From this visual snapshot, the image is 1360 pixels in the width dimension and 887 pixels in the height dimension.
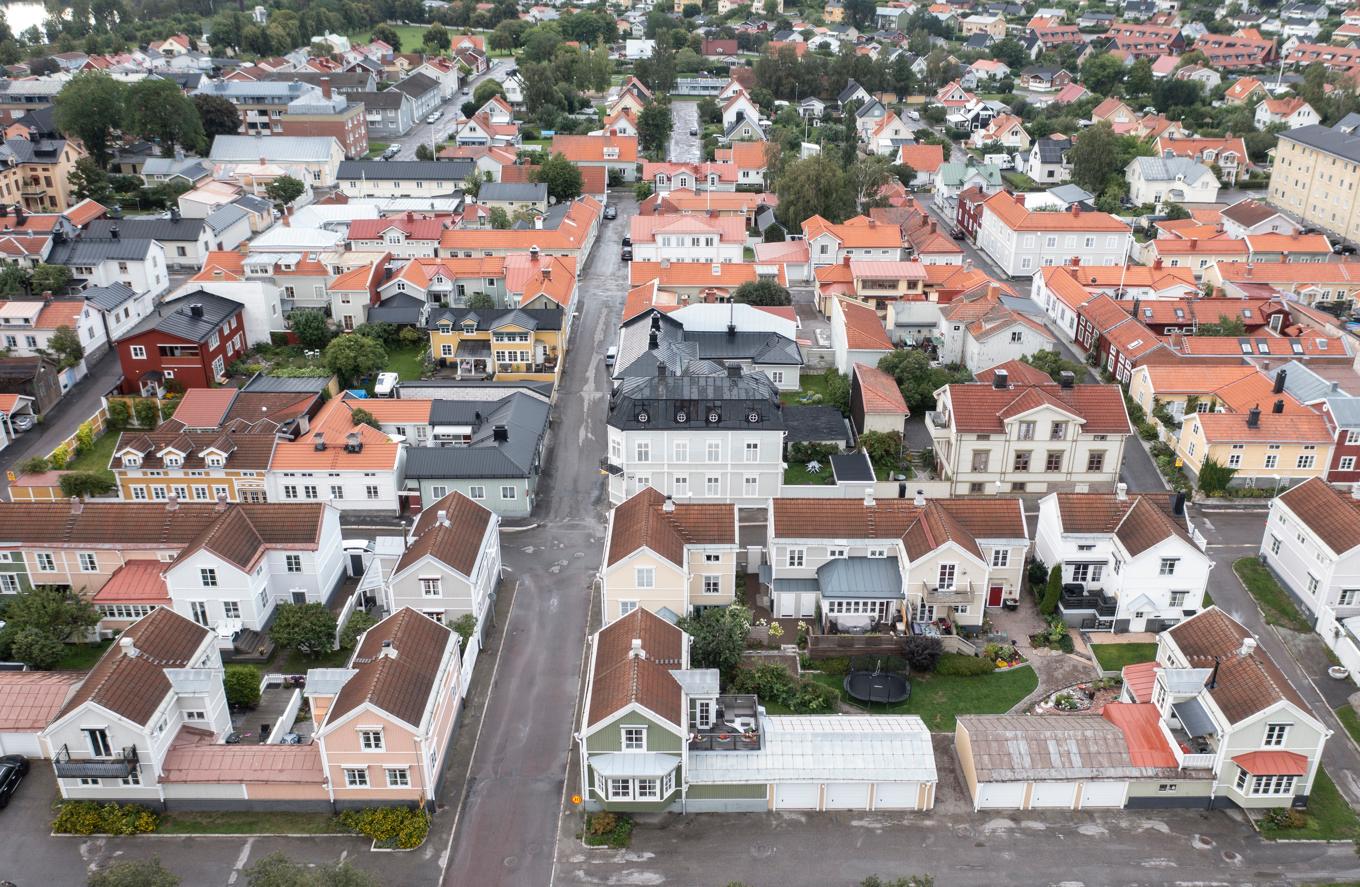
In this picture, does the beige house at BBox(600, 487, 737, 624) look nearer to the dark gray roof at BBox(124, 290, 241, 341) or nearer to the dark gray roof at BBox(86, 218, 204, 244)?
the dark gray roof at BBox(124, 290, 241, 341)

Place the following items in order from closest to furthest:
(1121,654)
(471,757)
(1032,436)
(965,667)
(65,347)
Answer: (471,757), (965,667), (1121,654), (1032,436), (65,347)

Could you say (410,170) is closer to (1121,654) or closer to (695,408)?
(695,408)

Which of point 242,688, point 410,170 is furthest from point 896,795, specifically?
point 410,170

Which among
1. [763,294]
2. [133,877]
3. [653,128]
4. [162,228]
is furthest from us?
[653,128]

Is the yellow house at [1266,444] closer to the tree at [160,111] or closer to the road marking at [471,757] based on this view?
the road marking at [471,757]

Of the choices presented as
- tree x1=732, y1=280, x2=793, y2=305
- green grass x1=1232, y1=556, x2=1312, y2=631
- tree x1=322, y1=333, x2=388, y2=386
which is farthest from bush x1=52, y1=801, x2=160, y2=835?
tree x1=732, y1=280, x2=793, y2=305

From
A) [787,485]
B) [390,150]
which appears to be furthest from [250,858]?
[390,150]

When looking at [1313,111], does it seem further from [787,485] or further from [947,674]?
[947,674]

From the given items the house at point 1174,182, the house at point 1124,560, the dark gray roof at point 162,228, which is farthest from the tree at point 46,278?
the house at point 1174,182
